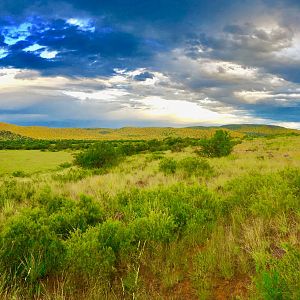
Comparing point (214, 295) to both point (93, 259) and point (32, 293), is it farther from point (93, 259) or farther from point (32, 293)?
point (32, 293)

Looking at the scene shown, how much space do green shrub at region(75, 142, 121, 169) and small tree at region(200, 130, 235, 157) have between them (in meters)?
6.94

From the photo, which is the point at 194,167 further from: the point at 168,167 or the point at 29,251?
the point at 29,251

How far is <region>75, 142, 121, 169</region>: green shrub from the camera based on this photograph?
2314 cm

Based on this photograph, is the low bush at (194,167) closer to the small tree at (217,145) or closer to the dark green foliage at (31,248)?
the small tree at (217,145)

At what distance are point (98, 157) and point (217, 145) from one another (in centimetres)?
881

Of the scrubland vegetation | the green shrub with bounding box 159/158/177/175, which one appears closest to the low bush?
the green shrub with bounding box 159/158/177/175

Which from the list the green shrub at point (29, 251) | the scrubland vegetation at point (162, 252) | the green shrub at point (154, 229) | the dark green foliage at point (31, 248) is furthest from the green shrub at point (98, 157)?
the green shrub at point (29, 251)

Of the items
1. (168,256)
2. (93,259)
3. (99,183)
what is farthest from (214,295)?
(99,183)

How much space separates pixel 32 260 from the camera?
4.57 meters

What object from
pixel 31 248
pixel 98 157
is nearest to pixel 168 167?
pixel 98 157

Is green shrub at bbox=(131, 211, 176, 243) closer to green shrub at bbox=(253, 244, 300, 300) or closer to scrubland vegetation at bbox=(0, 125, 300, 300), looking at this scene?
scrubland vegetation at bbox=(0, 125, 300, 300)

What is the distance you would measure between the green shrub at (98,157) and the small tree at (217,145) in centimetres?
→ 694

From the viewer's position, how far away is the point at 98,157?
23.2 m

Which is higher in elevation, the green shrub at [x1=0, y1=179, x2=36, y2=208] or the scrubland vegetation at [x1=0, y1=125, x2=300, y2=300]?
the scrubland vegetation at [x1=0, y1=125, x2=300, y2=300]
